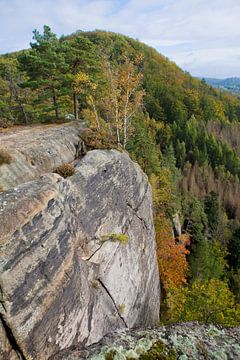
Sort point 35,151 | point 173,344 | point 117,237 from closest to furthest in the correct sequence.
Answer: point 173,344
point 117,237
point 35,151

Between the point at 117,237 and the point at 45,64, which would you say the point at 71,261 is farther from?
the point at 45,64

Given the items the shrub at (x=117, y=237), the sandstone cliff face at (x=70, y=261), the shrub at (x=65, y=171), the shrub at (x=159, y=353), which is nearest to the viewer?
the shrub at (x=159, y=353)

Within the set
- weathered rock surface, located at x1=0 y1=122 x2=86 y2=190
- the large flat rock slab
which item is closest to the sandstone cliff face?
the large flat rock slab

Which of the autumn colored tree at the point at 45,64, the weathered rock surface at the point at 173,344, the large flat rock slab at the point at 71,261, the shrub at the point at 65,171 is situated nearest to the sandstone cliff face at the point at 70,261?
the large flat rock slab at the point at 71,261

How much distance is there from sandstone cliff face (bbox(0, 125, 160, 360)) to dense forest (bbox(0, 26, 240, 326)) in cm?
444

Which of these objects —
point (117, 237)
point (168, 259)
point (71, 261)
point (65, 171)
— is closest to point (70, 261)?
point (71, 261)

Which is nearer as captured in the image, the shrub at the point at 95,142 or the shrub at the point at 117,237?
the shrub at the point at 117,237

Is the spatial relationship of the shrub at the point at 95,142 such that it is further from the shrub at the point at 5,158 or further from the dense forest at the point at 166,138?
the shrub at the point at 5,158

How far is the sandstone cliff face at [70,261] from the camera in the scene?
7.90m

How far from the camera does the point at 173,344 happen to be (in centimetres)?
573

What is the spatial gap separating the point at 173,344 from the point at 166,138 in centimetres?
8238

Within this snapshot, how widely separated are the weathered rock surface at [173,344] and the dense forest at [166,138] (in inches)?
473

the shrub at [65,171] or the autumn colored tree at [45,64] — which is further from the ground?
the autumn colored tree at [45,64]

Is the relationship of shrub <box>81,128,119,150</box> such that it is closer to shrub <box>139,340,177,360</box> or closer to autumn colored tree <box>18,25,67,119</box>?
autumn colored tree <box>18,25,67,119</box>
